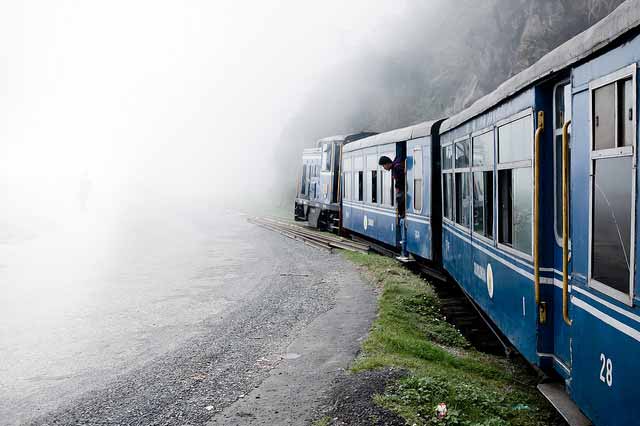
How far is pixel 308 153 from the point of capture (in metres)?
30.0

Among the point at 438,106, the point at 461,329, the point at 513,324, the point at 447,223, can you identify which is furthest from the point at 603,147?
the point at 438,106

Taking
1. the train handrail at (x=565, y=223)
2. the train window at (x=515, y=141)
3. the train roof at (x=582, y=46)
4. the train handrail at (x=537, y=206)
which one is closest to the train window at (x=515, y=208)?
the train window at (x=515, y=141)

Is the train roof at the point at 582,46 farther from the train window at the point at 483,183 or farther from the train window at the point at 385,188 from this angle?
the train window at the point at 385,188

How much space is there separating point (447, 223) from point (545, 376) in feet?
20.1

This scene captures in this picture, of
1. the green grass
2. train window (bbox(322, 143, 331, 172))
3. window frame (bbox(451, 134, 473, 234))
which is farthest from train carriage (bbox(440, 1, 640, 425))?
train window (bbox(322, 143, 331, 172))

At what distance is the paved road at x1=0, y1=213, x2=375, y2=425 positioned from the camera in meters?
7.25

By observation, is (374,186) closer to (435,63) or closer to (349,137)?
(349,137)

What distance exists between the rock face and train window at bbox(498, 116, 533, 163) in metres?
22.6

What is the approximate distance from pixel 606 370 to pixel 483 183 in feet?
14.4

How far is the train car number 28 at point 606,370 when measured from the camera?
4.29 metres

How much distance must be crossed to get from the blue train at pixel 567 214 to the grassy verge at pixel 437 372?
510 mm

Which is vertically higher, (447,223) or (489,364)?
(447,223)

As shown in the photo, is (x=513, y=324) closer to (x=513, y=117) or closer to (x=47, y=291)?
(x=513, y=117)

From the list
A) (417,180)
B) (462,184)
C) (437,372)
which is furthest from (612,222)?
(417,180)
